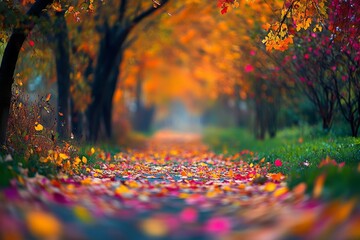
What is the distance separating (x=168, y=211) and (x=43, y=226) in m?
2.12

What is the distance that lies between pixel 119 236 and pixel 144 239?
27 cm

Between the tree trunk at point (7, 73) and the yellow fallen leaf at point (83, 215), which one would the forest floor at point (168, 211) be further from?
the tree trunk at point (7, 73)

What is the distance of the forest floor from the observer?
18.9 feet

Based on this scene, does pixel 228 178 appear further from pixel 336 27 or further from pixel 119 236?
pixel 119 236

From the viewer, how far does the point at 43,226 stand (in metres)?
5.64

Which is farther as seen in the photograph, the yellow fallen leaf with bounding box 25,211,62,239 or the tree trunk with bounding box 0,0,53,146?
the tree trunk with bounding box 0,0,53,146

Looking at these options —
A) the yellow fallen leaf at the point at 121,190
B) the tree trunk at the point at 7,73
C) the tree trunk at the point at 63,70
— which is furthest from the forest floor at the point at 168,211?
the tree trunk at the point at 63,70

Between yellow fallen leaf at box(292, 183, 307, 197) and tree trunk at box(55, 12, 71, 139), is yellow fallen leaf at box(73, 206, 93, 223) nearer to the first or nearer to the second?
yellow fallen leaf at box(292, 183, 307, 197)

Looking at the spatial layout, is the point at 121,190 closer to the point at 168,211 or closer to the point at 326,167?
the point at 168,211

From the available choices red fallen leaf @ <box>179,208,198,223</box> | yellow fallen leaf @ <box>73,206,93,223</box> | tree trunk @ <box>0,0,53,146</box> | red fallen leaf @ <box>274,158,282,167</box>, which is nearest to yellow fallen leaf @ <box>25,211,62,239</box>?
yellow fallen leaf @ <box>73,206,93,223</box>

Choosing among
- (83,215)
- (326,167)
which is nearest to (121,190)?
(83,215)

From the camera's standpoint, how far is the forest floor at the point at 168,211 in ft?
18.9

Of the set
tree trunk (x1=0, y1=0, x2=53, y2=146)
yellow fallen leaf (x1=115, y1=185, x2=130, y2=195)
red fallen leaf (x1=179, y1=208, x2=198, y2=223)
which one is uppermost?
tree trunk (x1=0, y1=0, x2=53, y2=146)

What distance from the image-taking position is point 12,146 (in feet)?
36.0
